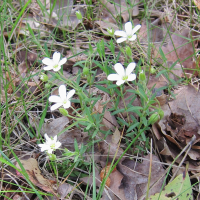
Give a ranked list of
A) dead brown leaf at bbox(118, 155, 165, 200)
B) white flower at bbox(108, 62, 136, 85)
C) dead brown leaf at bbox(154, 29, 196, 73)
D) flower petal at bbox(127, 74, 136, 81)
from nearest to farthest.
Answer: flower petal at bbox(127, 74, 136, 81)
white flower at bbox(108, 62, 136, 85)
dead brown leaf at bbox(118, 155, 165, 200)
dead brown leaf at bbox(154, 29, 196, 73)

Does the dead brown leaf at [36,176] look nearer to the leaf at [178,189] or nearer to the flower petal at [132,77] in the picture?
the leaf at [178,189]

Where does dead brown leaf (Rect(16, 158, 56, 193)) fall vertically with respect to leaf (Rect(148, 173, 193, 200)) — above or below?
above

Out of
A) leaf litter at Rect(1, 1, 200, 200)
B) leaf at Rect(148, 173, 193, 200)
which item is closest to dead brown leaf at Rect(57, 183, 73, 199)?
leaf litter at Rect(1, 1, 200, 200)

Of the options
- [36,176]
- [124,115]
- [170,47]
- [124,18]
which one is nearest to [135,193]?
[124,115]

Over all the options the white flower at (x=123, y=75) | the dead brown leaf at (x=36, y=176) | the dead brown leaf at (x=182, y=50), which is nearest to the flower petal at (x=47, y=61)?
the white flower at (x=123, y=75)

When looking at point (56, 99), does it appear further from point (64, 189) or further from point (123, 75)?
point (64, 189)

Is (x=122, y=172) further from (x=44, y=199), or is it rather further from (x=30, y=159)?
(x=30, y=159)

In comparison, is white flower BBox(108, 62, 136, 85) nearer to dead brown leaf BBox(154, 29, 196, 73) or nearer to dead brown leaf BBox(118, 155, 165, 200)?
dead brown leaf BBox(118, 155, 165, 200)

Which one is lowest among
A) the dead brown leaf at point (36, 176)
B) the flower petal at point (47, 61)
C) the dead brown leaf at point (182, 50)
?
the dead brown leaf at point (36, 176)

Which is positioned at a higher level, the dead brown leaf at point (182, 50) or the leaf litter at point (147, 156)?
the dead brown leaf at point (182, 50)
